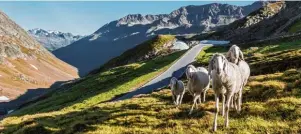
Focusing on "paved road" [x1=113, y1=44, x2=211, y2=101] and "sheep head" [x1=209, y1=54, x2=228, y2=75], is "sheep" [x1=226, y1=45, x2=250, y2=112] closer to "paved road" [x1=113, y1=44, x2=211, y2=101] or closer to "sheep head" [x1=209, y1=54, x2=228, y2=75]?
"sheep head" [x1=209, y1=54, x2=228, y2=75]

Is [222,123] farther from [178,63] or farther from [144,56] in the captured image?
[144,56]

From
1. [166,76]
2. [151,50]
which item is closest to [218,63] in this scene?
[166,76]

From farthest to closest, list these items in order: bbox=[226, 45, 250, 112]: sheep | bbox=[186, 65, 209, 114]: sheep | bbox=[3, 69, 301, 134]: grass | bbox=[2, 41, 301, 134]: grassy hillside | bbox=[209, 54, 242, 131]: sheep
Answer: bbox=[186, 65, 209, 114]: sheep
bbox=[226, 45, 250, 112]: sheep
bbox=[2, 41, 301, 134]: grassy hillside
bbox=[3, 69, 301, 134]: grass
bbox=[209, 54, 242, 131]: sheep

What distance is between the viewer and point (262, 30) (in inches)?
5960

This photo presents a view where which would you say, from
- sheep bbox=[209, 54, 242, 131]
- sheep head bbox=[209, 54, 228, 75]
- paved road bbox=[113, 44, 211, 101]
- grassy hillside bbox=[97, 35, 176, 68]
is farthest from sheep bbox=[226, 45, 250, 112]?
grassy hillside bbox=[97, 35, 176, 68]

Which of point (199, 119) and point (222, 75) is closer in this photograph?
point (222, 75)

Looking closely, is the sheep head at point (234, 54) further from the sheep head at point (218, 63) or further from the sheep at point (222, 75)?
the sheep head at point (218, 63)

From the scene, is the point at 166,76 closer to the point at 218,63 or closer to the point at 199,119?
the point at 199,119

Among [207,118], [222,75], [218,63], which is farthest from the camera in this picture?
[207,118]

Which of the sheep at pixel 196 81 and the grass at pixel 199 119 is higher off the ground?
the sheep at pixel 196 81

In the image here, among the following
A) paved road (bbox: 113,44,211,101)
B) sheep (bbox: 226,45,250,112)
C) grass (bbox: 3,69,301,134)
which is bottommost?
paved road (bbox: 113,44,211,101)

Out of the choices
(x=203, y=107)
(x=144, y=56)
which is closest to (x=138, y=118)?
(x=203, y=107)

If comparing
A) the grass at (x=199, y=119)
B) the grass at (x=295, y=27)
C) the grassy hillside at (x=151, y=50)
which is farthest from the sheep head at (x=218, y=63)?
the grassy hillside at (x=151, y=50)

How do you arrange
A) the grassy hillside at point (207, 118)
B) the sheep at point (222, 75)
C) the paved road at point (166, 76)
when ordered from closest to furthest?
the sheep at point (222, 75) → the grassy hillside at point (207, 118) → the paved road at point (166, 76)
